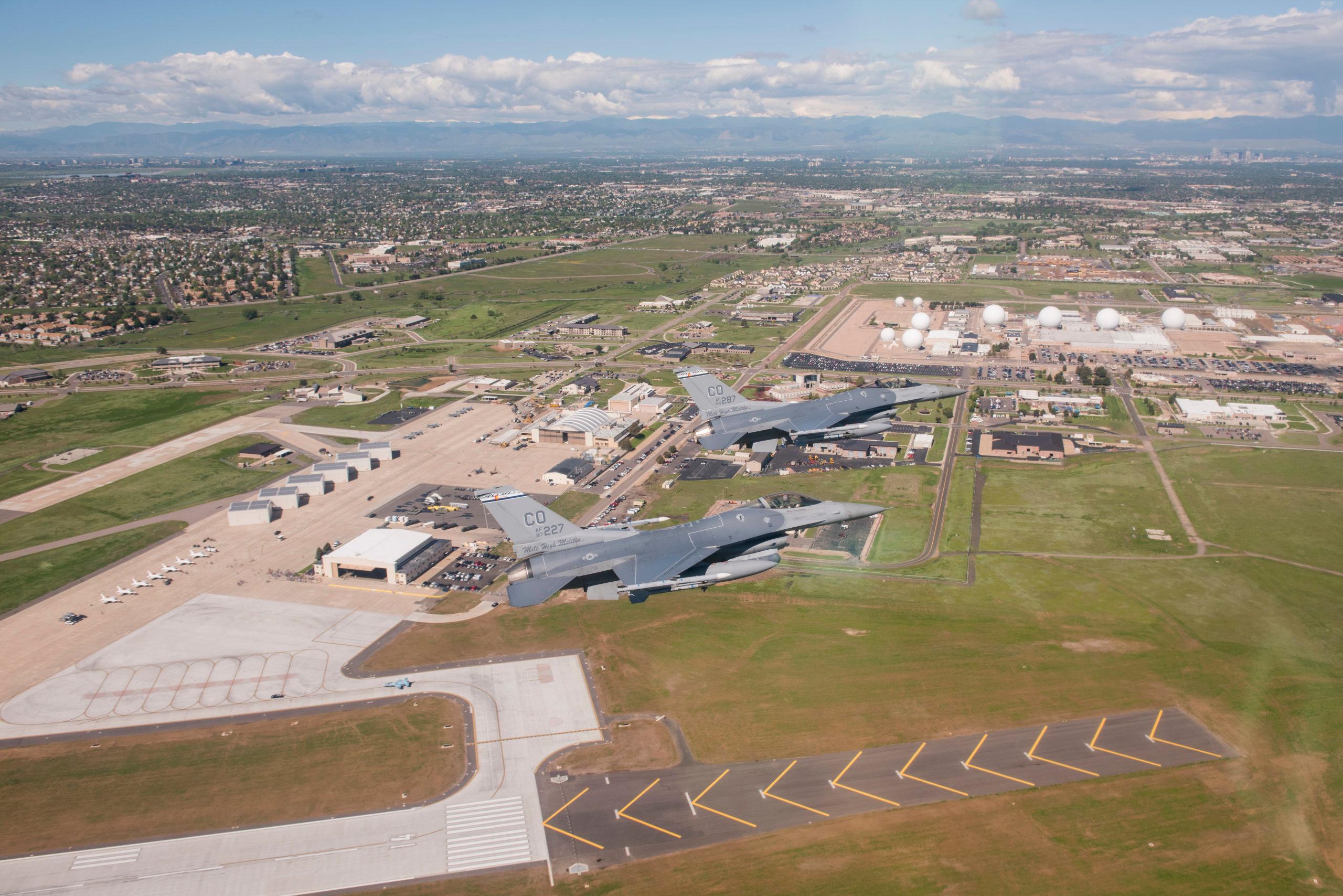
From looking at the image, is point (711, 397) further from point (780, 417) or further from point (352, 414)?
point (352, 414)

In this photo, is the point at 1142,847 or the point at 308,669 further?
the point at 308,669

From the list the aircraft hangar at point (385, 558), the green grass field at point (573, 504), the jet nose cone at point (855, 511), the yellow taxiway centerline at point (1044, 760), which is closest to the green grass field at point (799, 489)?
the green grass field at point (573, 504)

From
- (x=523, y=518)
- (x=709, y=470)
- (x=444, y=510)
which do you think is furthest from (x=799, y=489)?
(x=523, y=518)

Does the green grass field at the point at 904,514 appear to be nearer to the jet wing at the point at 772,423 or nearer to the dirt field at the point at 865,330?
the jet wing at the point at 772,423

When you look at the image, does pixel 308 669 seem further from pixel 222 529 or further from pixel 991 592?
pixel 991 592

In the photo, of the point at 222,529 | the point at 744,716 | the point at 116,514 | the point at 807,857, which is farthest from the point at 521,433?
the point at 807,857

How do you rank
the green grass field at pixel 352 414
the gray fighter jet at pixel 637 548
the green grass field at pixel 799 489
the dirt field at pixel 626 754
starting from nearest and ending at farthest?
the gray fighter jet at pixel 637 548 < the dirt field at pixel 626 754 < the green grass field at pixel 799 489 < the green grass field at pixel 352 414

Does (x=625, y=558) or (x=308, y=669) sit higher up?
(x=625, y=558)
